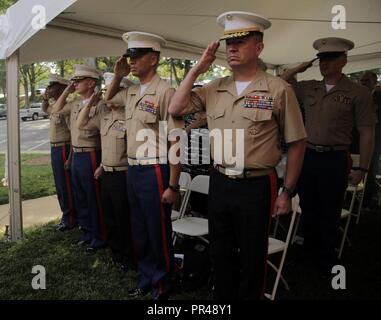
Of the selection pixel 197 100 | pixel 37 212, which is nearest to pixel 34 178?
pixel 37 212

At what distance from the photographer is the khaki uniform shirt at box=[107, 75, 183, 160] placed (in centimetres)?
289

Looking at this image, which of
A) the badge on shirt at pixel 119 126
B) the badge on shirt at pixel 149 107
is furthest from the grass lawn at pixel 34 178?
the badge on shirt at pixel 149 107

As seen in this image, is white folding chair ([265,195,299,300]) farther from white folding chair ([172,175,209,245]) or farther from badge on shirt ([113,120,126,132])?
badge on shirt ([113,120,126,132])

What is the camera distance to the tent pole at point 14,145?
4.29m

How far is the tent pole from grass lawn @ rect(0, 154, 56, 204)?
249cm

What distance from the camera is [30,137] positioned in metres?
18.9

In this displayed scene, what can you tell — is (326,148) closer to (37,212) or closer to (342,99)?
(342,99)

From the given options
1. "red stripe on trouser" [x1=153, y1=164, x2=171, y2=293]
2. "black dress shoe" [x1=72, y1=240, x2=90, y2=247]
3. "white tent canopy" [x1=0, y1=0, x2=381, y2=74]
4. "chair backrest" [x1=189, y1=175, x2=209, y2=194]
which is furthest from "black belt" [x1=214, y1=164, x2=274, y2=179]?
"black dress shoe" [x1=72, y1=240, x2=90, y2=247]

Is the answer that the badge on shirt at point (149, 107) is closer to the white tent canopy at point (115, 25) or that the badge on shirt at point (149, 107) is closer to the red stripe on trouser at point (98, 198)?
the white tent canopy at point (115, 25)

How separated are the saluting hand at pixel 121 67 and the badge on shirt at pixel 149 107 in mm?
347

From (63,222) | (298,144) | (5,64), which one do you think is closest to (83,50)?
(5,64)

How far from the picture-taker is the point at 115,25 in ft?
14.6

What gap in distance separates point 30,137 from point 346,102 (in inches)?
712

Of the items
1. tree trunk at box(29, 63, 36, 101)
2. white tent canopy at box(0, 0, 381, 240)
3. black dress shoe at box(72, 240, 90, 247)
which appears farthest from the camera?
tree trunk at box(29, 63, 36, 101)
